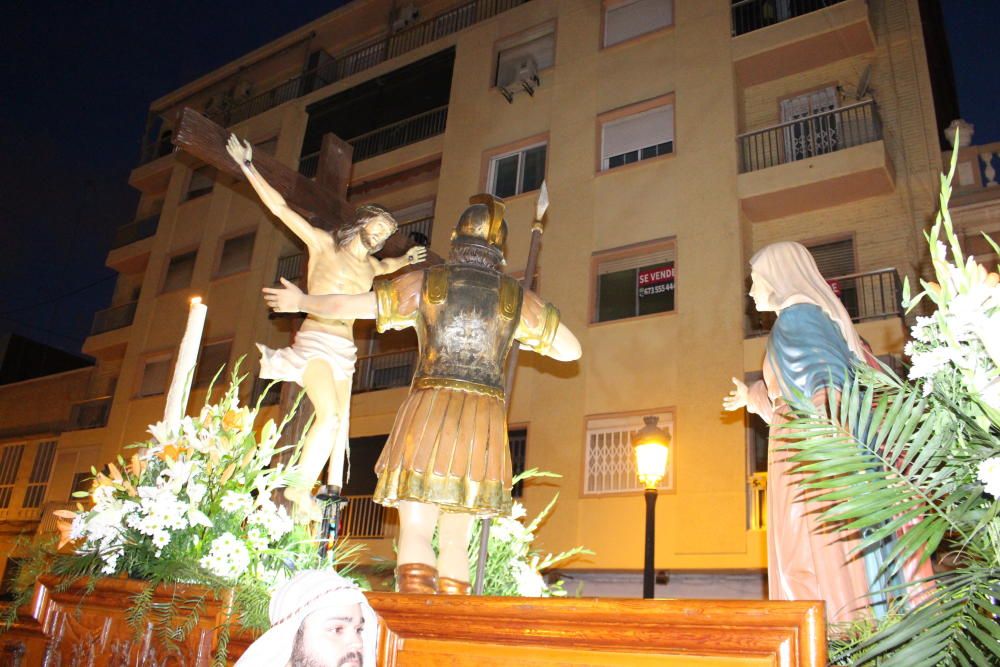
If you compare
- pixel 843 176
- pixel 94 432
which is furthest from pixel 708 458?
pixel 94 432

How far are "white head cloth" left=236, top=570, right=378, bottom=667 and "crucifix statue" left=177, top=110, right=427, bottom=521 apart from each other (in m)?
2.32

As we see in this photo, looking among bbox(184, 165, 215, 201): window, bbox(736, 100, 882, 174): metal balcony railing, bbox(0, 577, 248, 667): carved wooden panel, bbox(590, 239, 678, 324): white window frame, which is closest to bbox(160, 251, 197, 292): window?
bbox(184, 165, 215, 201): window

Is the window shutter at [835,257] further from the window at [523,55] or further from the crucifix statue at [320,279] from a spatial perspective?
the crucifix statue at [320,279]

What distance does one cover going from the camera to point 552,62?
17000 mm

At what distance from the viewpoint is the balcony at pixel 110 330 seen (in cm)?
2234

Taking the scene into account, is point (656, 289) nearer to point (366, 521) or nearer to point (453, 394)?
point (366, 521)

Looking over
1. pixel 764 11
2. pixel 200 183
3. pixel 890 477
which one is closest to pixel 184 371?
pixel 890 477

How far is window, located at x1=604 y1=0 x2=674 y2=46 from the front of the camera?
1557cm

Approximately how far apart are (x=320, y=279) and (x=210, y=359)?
15.3 m

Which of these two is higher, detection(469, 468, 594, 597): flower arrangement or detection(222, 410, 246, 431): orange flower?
detection(222, 410, 246, 431): orange flower

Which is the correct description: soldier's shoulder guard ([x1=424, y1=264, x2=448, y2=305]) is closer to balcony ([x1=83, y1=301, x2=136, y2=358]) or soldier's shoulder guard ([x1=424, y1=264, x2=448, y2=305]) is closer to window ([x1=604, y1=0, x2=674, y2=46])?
window ([x1=604, y1=0, x2=674, y2=46])

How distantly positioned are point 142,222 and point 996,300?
24792mm

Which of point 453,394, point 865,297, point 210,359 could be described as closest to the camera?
point 453,394

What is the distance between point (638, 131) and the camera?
49.6 feet
